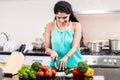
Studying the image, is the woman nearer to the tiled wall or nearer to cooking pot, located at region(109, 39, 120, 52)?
Answer: cooking pot, located at region(109, 39, 120, 52)

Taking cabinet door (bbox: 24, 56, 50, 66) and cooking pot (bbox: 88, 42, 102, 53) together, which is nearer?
cabinet door (bbox: 24, 56, 50, 66)

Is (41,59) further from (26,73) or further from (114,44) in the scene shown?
(26,73)

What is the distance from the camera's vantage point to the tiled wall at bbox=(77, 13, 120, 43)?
3.92m

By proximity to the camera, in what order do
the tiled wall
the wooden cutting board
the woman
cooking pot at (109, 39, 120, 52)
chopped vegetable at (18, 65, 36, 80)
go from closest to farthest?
chopped vegetable at (18, 65, 36, 80) → the wooden cutting board → the woman → cooking pot at (109, 39, 120, 52) → the tiled wall

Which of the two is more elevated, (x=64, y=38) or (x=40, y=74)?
(x=64, y=38)

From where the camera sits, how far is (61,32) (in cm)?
226

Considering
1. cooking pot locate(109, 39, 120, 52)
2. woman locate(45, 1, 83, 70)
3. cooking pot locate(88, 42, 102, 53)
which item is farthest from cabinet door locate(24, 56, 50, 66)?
woman locate(45, 1, 83, 70)

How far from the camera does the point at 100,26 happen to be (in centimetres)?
398

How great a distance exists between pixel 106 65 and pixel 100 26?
34.0 inches

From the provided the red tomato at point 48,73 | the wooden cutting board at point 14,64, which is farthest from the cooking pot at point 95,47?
the red tomato at point 48,73

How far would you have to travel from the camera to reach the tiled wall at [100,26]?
392cm

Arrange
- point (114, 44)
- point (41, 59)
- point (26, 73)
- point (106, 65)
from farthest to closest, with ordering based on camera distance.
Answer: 1. point (114, 44)
2. point (41, 59)
3. point (106, 65)
4. point (26, 73)

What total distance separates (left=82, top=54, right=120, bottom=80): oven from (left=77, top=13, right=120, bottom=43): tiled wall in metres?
0.69

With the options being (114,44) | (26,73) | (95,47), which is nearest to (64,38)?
(26,73)
